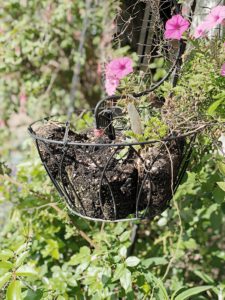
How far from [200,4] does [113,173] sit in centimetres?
65

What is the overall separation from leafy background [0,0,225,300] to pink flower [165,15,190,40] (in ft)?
0.38

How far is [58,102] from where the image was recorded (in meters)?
3.50

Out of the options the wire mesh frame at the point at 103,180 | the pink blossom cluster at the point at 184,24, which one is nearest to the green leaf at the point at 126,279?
the wire mesh frame at the point at 103,180

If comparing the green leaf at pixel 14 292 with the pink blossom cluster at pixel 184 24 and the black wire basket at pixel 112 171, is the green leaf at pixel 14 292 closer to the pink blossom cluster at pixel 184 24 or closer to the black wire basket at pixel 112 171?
the black wire basket at pixel 112 171

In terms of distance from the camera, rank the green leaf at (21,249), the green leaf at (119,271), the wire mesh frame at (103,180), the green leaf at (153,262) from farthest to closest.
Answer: the green leaf at (153,262), the green leaf at (119,271), the green leaf at (21,249), the wire mesh frame at (103,180)

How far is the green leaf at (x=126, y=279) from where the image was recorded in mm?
1312

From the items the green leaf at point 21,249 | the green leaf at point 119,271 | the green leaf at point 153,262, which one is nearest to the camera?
the green leaf at point 21,249

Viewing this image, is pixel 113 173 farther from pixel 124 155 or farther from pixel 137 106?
pixel 137 106

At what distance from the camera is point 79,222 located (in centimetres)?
175

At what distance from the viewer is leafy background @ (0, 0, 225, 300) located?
1.27 meters

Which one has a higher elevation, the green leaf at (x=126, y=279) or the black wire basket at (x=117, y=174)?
the black wire basket at (x=117, y=174)

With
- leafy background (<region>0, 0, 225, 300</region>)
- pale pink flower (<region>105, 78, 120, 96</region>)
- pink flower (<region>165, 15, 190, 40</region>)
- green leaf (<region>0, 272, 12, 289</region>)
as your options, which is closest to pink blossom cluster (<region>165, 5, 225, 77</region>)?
pink flower (<region>165, 15, 190, 40</region>)

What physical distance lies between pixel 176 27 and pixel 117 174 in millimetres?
382

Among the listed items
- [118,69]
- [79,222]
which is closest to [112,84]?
[118,69]
